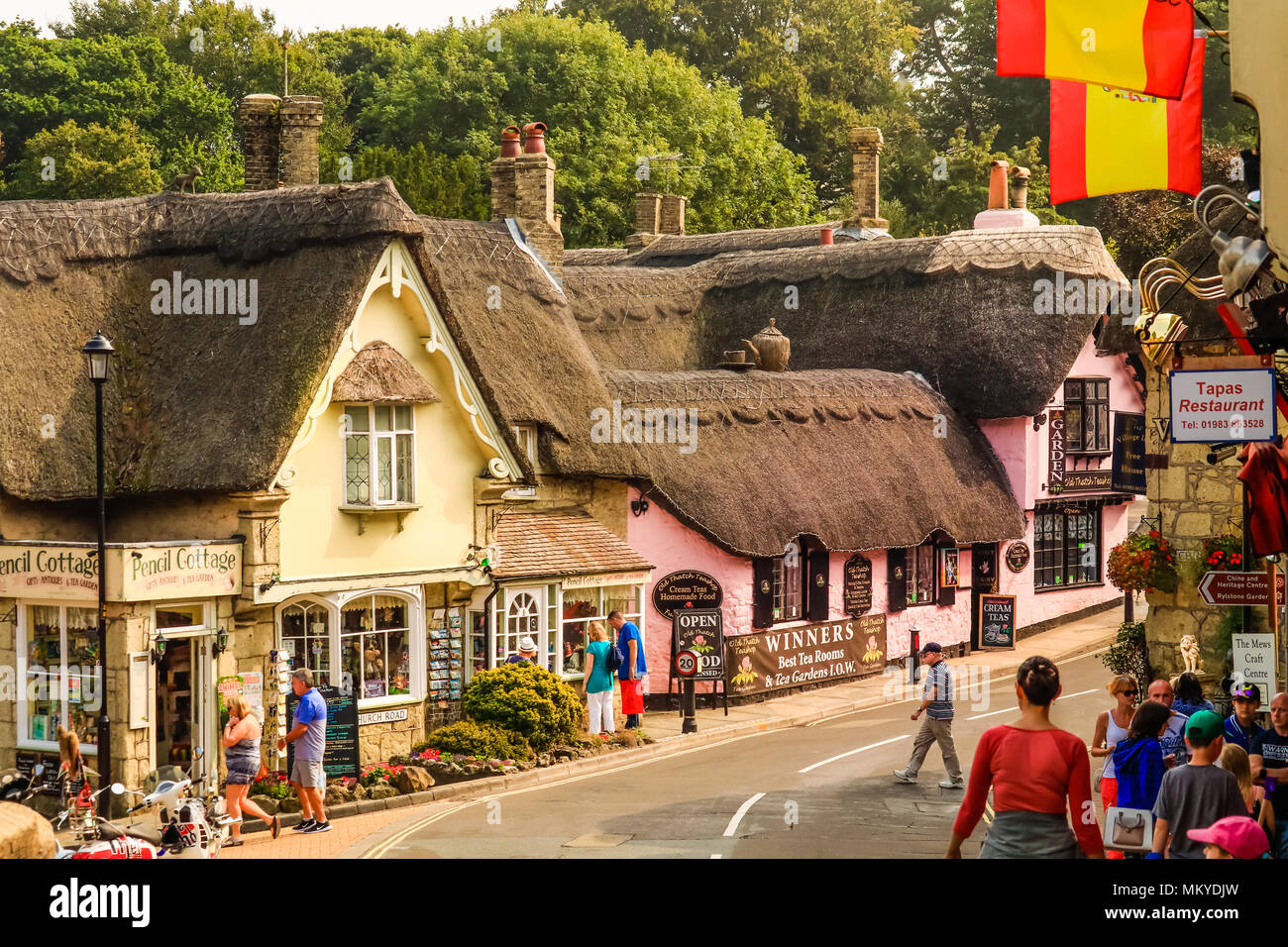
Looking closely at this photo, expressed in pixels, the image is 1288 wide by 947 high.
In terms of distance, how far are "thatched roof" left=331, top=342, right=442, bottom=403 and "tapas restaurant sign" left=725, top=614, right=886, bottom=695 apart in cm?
771

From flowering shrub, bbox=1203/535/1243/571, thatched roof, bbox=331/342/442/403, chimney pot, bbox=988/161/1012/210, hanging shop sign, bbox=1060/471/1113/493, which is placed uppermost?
chimney pot, bbox=988/161/1012/210

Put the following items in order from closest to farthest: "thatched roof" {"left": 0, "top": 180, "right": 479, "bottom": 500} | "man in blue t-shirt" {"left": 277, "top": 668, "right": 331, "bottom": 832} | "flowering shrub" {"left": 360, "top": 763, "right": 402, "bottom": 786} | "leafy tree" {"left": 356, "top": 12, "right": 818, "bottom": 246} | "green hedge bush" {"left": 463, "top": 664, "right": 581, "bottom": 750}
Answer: "man in blue t-shirt" {"left": 277, "top": 668, "right": 331, "bottom": 832}
"flowering shrub" {"left": 360, "top": 763, "right": 402, "bottom": 786}
"thatched roof" {"left": 0, "top": 180, "right": 479, "bottom": 500}
"green hedge bush" {"left": 463, "top": 664, "right": 581, "bottom": 750}
"leafy tree" {"left": 356, "top": 12, "right": 818, "bottom": 246}

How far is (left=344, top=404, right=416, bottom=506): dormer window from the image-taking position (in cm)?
2320

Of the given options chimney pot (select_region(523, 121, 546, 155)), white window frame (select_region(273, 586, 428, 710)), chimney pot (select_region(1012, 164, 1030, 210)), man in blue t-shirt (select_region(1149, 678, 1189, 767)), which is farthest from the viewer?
chimney pot (select_region(1012, 164, 1030, 210))

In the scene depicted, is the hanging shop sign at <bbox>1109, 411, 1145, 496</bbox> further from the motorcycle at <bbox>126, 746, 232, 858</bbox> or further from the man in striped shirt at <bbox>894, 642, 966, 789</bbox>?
the motorcycle at <bbox>126, 746, 232, 858</bbox>

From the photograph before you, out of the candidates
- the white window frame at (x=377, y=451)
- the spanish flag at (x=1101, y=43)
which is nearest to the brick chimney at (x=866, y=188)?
the white window frame at (x=377, y=451)

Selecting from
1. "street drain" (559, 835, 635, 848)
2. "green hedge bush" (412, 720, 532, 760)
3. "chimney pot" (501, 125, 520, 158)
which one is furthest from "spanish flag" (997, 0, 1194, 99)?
"chimney pot" (501, 125, 520, 158)

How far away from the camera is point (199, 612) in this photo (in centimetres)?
2128

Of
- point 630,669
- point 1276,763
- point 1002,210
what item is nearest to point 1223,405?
point 1276,763

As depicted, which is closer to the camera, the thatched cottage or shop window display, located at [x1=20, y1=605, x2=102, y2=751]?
shop window display, located at [x1=20, y1=605, x2=102, y2=751]

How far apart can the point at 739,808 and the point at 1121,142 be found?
8097 mm

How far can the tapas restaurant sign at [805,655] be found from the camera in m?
28.8

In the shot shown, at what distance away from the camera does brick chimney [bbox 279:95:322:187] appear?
3005 centimetres

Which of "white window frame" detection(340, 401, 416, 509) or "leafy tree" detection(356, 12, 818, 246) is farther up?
"leafy tree" detection(356, 12, 818, 246)
